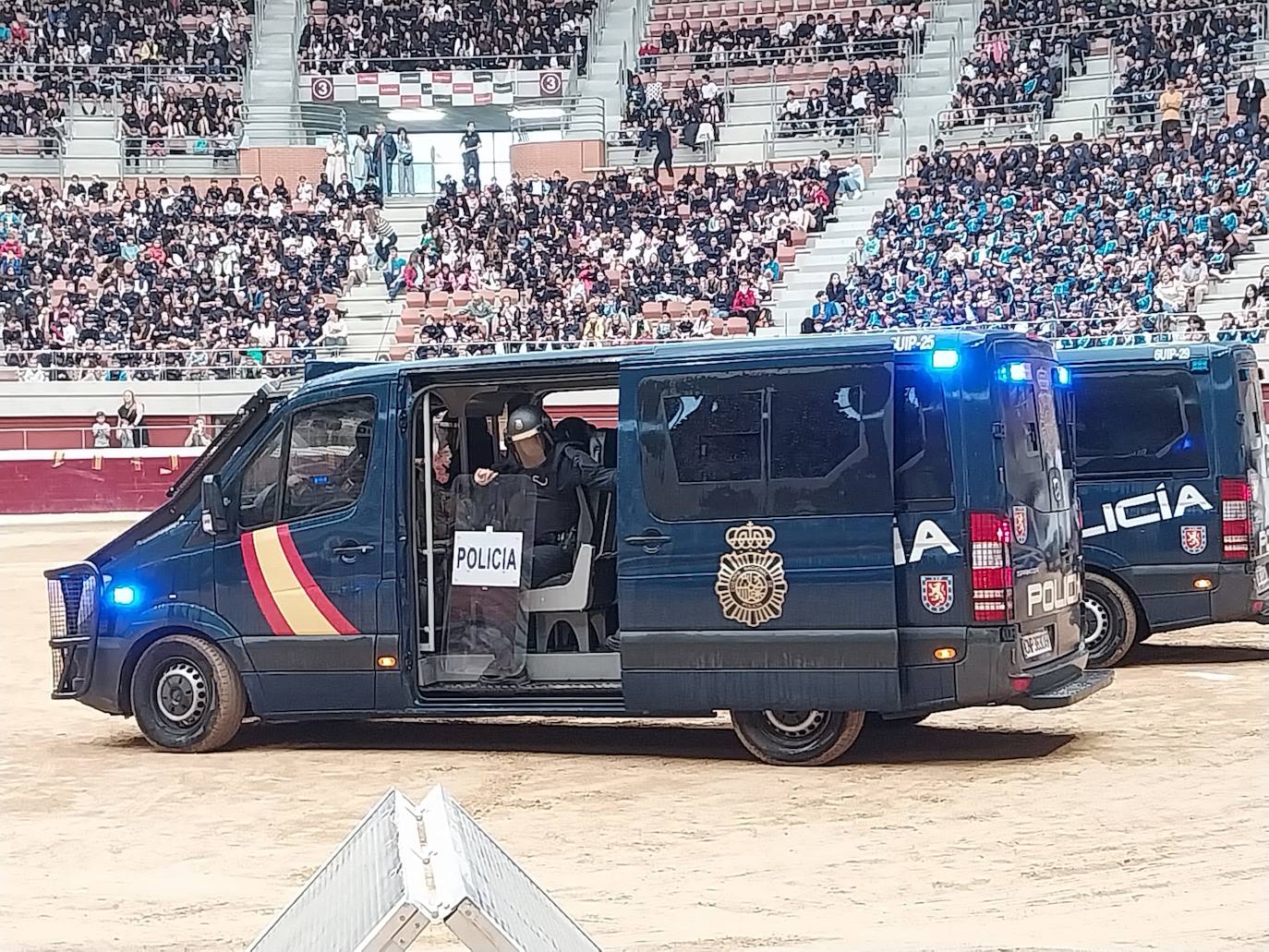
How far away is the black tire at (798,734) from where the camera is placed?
344 inches

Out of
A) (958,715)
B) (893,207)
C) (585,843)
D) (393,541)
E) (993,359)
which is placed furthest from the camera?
(893,207)

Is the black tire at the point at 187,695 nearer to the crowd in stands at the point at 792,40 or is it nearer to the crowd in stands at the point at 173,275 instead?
the crowd in stands at the point at 173,275

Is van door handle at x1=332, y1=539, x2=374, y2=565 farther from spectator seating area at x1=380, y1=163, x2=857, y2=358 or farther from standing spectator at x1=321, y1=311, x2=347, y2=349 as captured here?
standing spectator at x1=321, y1=311, x2=347, y2=349

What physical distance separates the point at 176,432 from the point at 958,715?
25.1m

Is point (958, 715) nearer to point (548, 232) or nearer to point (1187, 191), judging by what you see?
point (1187, 191)

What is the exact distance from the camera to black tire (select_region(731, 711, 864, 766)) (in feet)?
28.6

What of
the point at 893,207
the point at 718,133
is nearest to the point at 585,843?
the point at 893,207

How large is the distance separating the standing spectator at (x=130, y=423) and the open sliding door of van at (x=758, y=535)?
1002 inches

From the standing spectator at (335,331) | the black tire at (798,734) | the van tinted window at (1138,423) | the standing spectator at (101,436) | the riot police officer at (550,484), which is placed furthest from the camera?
the standing spectator at (335,331)

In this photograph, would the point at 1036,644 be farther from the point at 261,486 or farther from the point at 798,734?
the point at 261,486

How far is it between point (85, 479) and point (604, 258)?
1097 centimetres

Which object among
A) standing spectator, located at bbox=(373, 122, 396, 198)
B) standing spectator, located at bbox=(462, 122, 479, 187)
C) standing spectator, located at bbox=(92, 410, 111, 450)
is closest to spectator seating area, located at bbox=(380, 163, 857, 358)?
standing spectator, located at bbox=(462, 122, 479, 187)

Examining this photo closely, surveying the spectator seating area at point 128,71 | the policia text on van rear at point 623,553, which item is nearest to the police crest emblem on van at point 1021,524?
the policia text on van rear at point 623,553

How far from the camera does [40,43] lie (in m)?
43.6
